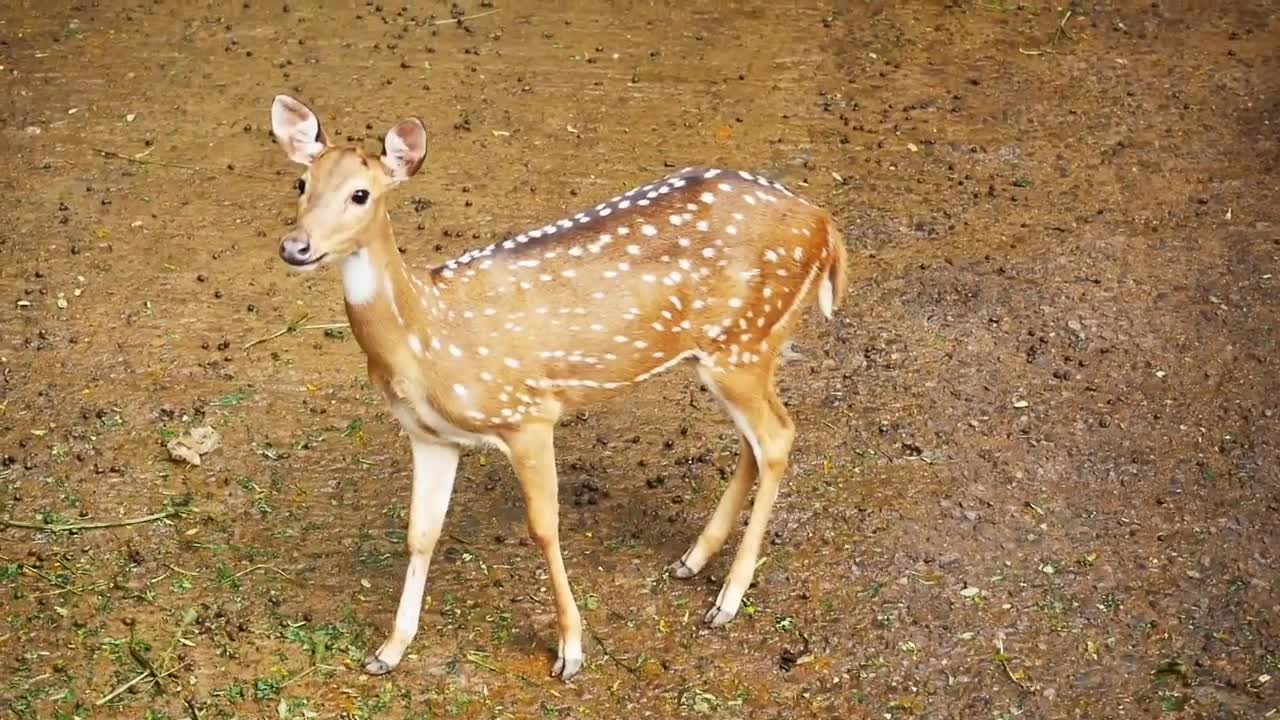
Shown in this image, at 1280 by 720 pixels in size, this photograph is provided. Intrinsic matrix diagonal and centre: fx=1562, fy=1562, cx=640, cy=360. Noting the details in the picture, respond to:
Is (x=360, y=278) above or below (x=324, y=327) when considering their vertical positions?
above

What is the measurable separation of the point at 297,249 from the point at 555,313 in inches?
32.2

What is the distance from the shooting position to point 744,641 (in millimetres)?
4699

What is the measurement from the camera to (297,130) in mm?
4191

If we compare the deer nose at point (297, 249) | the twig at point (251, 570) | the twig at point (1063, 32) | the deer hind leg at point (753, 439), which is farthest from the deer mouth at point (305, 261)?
the twig at point (1063, 32)

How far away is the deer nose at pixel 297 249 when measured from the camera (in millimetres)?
3881

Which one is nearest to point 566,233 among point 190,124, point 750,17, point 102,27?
point 190,124

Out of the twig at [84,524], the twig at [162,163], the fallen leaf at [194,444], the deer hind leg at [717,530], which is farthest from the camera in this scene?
the twig at [162,163]

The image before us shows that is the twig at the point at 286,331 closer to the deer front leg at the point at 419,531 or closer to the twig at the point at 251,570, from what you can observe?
the twig at the point at 251,570

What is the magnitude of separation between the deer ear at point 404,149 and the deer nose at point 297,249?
0.35 m

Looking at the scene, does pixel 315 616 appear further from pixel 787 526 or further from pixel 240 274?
pixel 240 274

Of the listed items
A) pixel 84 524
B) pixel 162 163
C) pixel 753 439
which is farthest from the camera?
pixel 162 163

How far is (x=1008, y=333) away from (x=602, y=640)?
2283 mm

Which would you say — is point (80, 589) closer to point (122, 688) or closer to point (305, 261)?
point (122, 688)

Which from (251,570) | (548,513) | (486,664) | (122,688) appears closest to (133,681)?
(122,688)
